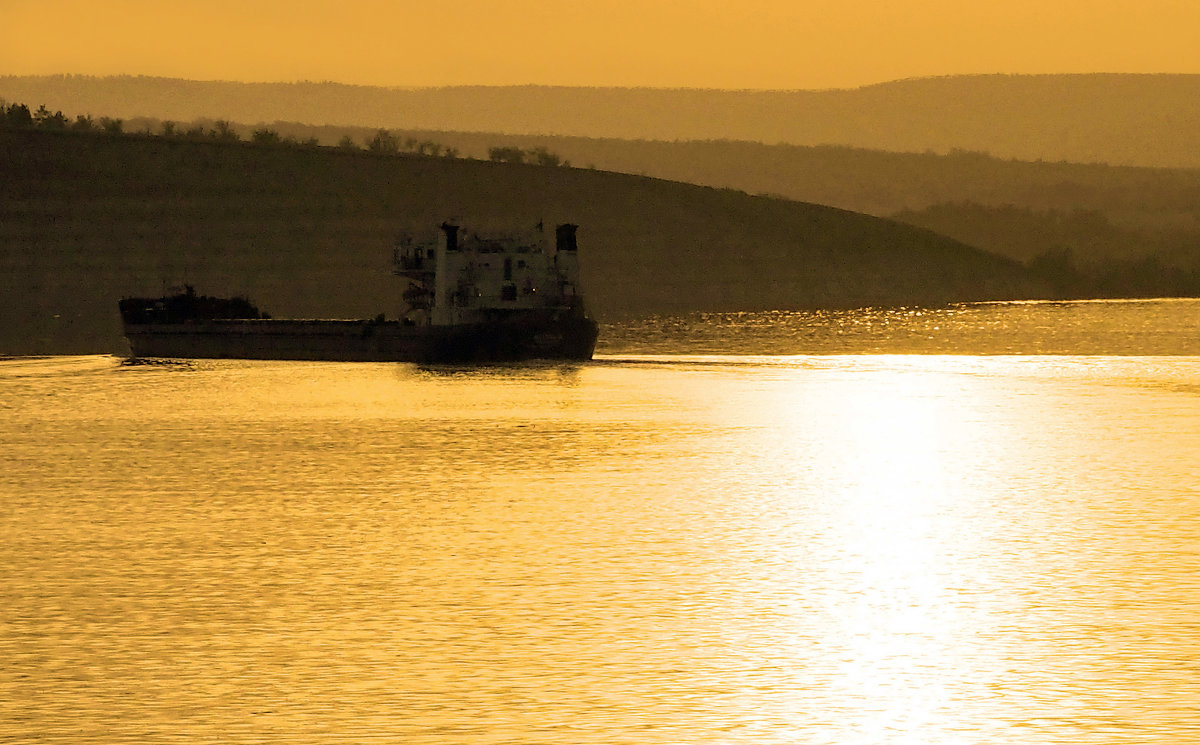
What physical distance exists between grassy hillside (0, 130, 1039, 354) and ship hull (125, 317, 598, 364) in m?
58.3

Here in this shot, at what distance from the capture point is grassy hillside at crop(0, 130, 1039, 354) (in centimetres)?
17112

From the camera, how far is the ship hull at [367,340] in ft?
288

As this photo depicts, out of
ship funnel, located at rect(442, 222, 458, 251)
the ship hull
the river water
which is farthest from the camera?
ship funnel, located at rect(442, 222, 458, 251)

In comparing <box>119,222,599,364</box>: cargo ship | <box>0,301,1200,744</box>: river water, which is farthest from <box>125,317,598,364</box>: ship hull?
<box>0,301,1200,744</box>: river water

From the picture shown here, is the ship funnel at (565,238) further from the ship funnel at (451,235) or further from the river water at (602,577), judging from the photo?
the river water at (602,577)

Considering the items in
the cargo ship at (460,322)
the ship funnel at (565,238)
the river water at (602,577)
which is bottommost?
the river water at (602,577)

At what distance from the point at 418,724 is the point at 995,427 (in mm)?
35191

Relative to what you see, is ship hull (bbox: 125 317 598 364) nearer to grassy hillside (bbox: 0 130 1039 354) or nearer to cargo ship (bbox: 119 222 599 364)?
cargo ship (bbox: 119 222 599 364)

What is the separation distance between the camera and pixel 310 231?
183m

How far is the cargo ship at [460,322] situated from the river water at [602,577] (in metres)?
36.3

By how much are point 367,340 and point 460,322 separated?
578 centimetres

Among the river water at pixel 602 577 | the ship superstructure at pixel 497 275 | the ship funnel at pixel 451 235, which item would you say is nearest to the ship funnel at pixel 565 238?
the ship superstructure at pixel 497 275

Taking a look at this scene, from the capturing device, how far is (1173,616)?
62.1 ft

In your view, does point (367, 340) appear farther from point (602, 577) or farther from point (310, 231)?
point (310, 231)
